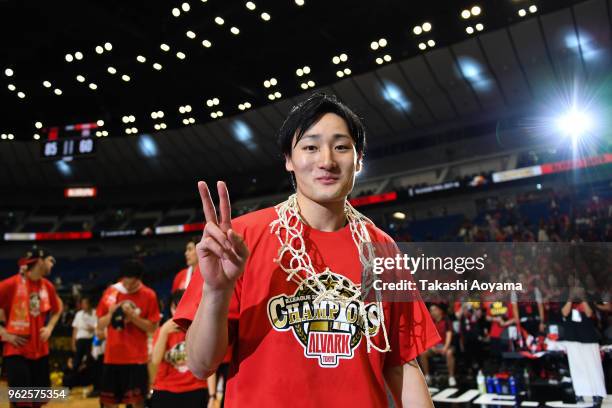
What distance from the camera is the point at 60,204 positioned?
1291 inches

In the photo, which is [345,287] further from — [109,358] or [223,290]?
[109,358]

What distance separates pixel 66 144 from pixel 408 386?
40.7ft

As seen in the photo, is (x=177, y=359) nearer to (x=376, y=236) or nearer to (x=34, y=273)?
(x=34, y=273)

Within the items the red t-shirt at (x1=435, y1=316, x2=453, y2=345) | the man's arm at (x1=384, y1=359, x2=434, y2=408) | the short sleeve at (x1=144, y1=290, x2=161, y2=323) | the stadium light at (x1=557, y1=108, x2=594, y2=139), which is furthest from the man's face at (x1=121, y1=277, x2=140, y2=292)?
the stadium light at (x1=557, y1=108, x2=594, y2=139)

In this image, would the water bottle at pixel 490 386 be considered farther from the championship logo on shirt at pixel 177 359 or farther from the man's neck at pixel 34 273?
the man's neck at pixel 34 273

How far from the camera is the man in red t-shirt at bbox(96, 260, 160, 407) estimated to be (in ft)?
18.2

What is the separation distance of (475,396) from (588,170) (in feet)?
47.5

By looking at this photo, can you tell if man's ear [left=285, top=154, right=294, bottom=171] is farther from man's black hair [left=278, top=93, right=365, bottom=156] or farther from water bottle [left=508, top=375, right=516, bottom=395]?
water bottle [left=508, top=375, right=516, bottom=395]

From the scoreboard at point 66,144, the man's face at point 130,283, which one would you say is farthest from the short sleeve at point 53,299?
the scoreboard at point 66,144

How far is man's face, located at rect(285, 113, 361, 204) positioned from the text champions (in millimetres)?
365

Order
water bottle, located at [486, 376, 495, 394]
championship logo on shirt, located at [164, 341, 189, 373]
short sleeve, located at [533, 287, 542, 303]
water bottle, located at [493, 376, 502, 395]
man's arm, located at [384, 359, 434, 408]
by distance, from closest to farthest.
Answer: man's arm, located at [384, 359, 434, 408]
short sleeve, located at [533, 287, 542, 303]
championship logo on shirt, located at [164, 341, 189, 373]
water bottle, located at [493, 376, 502, 395]
water bottle, located at [486, 376, 495, 394]

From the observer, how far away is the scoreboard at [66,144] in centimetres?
1215

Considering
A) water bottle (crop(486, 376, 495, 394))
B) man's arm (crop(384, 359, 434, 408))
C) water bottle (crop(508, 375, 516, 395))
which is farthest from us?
water bottle (crop(486, 376, 495, 394))

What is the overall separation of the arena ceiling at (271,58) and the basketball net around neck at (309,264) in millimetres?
8811
